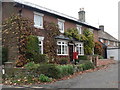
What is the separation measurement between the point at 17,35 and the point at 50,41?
416 centimetres

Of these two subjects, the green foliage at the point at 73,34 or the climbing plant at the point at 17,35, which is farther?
the green foliage at the point at 73,34

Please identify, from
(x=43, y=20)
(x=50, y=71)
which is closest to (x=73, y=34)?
(x=43, y=20)

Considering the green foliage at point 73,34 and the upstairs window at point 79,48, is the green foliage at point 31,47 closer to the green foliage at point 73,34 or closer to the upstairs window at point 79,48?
the green foliage at point 73,34

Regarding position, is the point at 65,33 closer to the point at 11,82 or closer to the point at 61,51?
the point at 61,51

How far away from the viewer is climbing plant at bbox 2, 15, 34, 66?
571 inches

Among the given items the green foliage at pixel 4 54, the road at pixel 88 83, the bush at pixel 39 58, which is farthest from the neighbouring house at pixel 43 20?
the road at pixel 88 83

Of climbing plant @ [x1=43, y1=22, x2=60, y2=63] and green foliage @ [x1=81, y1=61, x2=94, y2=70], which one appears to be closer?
green foliage @ [x1=81, y1=61, x2=94, y2=70]

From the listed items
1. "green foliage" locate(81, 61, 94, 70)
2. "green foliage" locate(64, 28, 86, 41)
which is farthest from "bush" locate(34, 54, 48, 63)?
"green foliage" locate(64, 28, 86, 41)

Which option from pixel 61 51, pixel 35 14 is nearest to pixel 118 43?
pixel 61 51

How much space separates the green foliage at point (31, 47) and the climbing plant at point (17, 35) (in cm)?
36

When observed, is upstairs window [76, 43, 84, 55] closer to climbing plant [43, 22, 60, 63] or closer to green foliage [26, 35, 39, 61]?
climbing plant [43, 22, 60, 63]

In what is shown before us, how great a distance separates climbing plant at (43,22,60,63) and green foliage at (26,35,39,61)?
2268 millimetres

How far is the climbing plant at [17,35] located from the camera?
14.5 metres

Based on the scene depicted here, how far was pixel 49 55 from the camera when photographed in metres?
17.2
